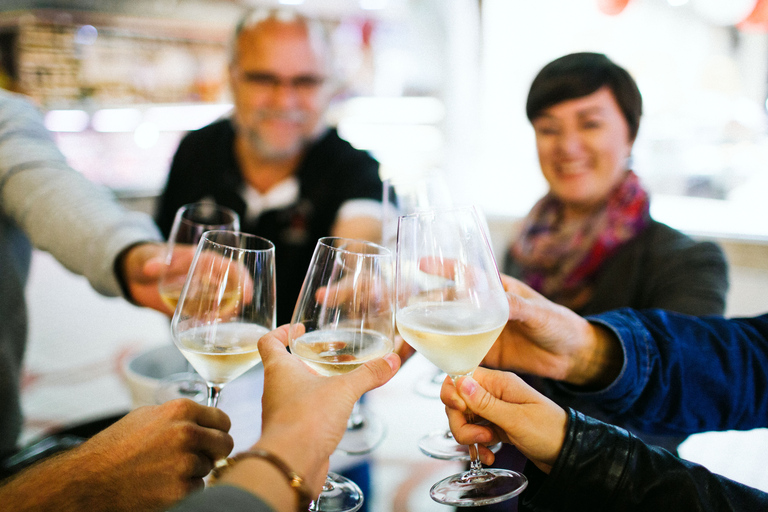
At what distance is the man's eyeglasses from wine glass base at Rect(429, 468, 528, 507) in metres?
1.95

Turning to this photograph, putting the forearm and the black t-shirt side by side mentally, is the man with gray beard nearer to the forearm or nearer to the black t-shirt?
the black t-shirt

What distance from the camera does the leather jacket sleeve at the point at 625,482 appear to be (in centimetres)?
73

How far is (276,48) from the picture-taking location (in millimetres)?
2270

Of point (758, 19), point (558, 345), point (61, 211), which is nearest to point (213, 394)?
point (558, 345)

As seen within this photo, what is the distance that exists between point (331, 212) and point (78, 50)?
328cm

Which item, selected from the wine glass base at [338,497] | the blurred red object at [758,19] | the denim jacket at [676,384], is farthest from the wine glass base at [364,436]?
the blurred red object at [758,19]

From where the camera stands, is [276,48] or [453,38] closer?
[276,48]

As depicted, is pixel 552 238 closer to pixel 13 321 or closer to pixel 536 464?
pixel 536 464

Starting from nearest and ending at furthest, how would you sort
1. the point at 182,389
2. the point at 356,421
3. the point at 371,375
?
the point at 371,375 → the point at 356,421 → the point at 182,389

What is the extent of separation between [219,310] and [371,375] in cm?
34

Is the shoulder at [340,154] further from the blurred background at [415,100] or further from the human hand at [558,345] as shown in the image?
the human hand at [558,345]

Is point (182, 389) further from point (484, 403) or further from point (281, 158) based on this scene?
point (281, 158)

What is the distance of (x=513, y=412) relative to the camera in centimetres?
76

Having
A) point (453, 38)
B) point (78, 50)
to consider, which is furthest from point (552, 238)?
point (78, 50)
